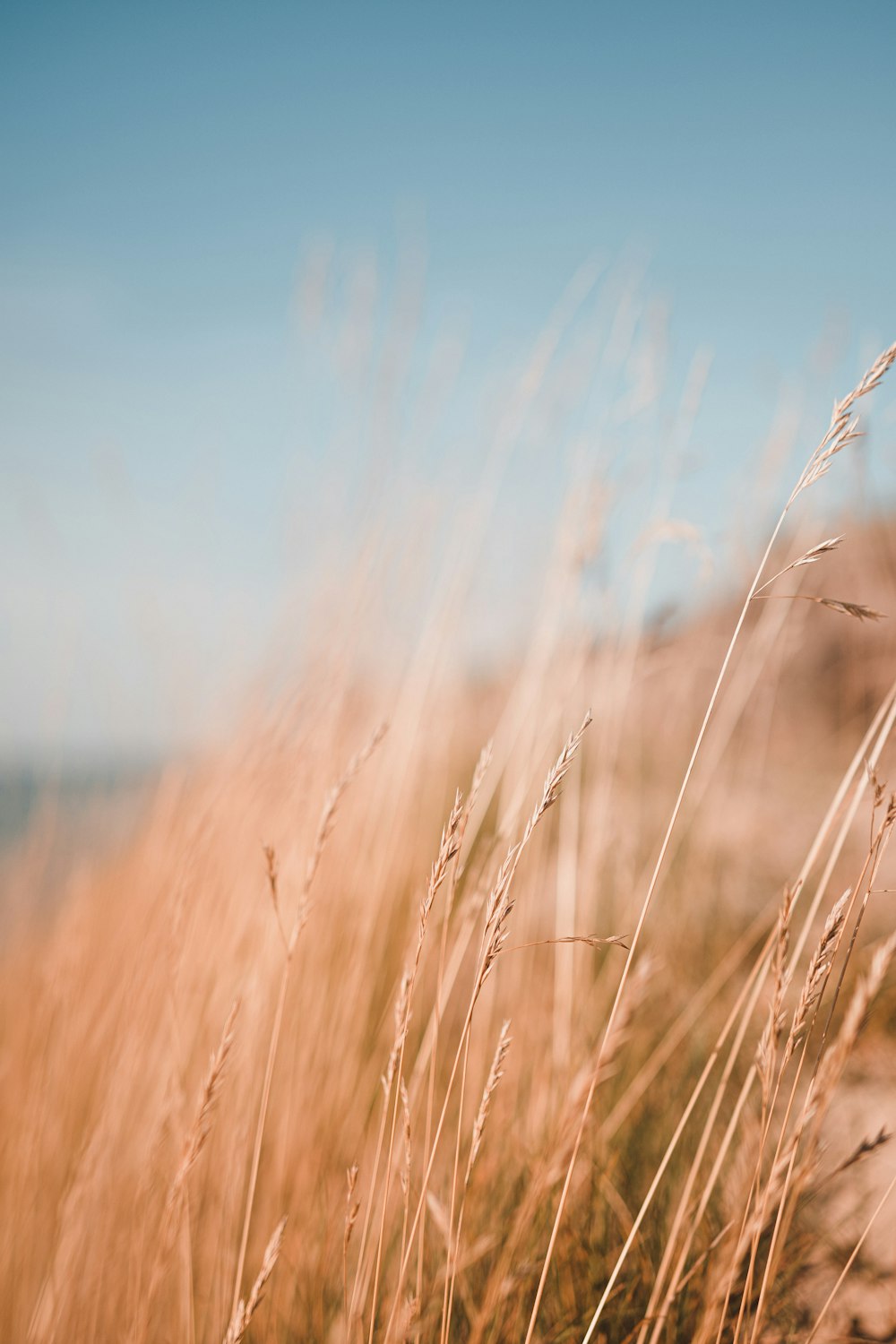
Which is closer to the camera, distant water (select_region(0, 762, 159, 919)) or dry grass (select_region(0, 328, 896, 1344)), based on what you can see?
dry grass (select_region(0, 328, 896, 1344))

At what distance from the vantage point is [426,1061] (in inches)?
35.3

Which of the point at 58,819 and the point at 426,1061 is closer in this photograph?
the point at 426,1061

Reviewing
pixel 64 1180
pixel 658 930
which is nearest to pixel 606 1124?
pixel 658 930

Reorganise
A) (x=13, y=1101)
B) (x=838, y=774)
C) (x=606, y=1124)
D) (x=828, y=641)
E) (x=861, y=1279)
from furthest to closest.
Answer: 1. (x=828, y=641)
2. (x=838, y=774)
3. (x=13, y=1101)
4. (x=606, y=1124)
5. (x=861, y=1279)

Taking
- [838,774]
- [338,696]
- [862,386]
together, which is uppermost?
[862,386]

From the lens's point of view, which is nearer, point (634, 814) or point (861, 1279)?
point (861, 1279)

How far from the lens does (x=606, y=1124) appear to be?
43.3 inches

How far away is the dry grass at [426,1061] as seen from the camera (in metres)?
0.61

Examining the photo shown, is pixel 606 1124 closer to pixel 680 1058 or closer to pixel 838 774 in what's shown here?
pixel 680 1058

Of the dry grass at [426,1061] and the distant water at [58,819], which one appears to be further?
the distant water at [58,819]

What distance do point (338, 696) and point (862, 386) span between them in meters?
1.06

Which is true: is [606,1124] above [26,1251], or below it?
above

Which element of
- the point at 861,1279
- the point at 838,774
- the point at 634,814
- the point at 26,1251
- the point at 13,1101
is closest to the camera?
the point at 861,1279

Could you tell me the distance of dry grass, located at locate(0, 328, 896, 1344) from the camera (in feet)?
1.99
